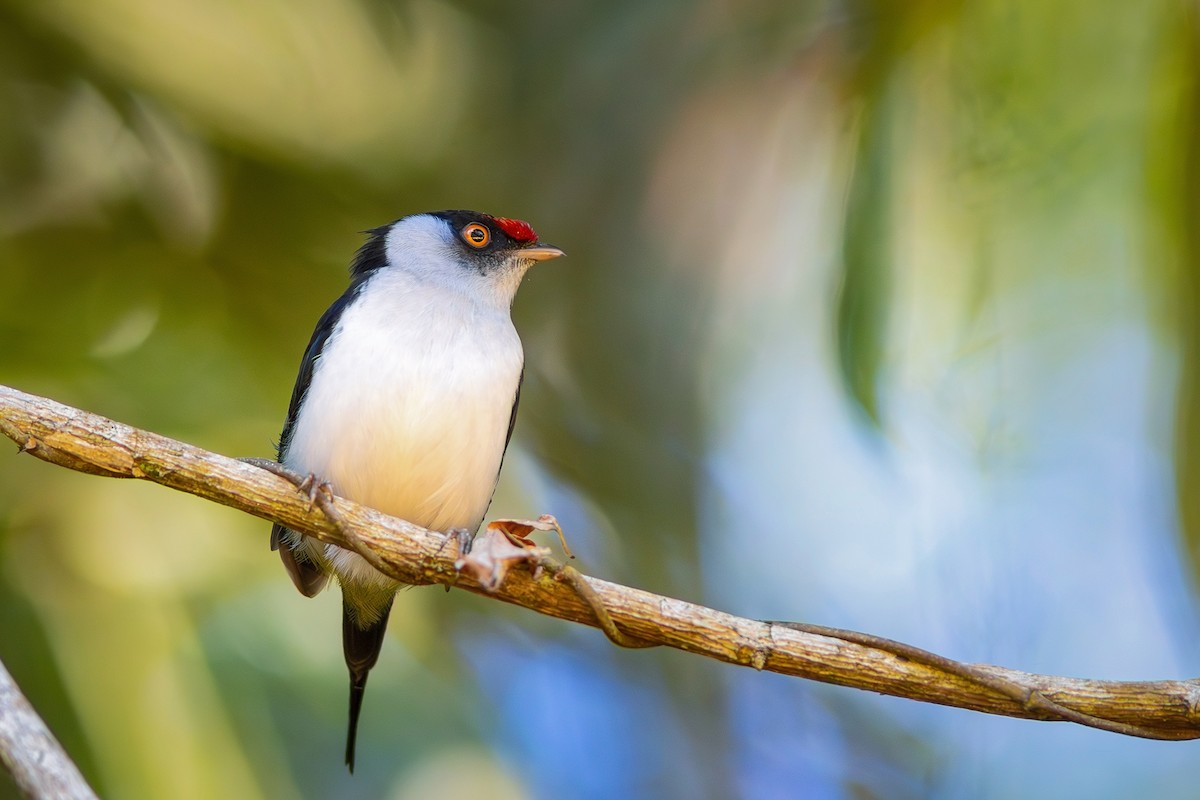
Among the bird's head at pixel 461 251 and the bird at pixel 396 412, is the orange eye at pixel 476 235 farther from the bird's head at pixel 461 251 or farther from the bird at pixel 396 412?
the bird at pixel 396 412

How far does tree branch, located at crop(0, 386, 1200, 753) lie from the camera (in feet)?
6.42

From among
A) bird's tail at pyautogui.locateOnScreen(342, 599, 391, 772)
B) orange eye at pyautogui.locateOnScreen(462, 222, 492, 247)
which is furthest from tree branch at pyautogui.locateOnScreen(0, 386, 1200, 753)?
orange eye at pyautogui.locateOnScreen(462, 222, 492, 247)

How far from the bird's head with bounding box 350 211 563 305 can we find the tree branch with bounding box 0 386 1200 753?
1.17 meters

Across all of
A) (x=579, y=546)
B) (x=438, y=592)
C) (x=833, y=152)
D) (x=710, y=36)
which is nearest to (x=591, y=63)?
(x=710, y=36)

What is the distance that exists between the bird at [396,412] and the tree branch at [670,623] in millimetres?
559

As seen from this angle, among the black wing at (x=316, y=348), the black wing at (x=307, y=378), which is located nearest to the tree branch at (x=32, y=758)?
the black wing at (x=307, y=378)

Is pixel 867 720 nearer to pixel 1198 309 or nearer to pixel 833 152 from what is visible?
pixel 1198 309

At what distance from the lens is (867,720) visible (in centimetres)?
465

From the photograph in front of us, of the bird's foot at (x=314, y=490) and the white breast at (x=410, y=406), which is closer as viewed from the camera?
the bird's foot at (x=314, y=490)

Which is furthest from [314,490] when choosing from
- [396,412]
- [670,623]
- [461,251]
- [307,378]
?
[461,251]

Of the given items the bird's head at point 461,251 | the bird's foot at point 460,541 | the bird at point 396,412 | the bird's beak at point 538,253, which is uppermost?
the bird's beak at point 538,253

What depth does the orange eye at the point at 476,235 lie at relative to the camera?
3361mm

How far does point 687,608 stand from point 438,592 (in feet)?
9.64

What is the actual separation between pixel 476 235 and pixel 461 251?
0.08m
